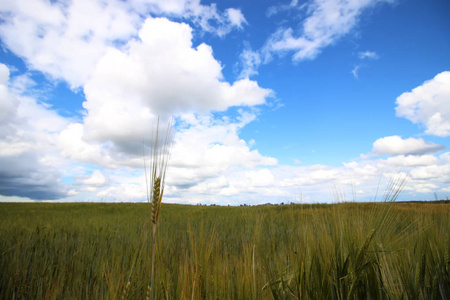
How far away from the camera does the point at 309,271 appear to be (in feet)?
5.86

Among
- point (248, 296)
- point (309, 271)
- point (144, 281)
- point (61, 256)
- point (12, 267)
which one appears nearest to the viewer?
point (248, 296)

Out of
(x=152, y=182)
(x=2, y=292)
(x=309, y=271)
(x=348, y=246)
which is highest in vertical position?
(x=152, y=182)

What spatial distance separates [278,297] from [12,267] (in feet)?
11.2

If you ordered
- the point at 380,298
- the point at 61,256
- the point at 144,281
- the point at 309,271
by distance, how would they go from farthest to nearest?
the point at 61,256 → the point at 144,281 → the point at 380,298 → the point at 309,271

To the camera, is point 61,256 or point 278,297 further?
point 61,256

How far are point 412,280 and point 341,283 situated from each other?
1.90ft

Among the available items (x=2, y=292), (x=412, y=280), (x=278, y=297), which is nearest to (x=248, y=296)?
(x=278, y=297)

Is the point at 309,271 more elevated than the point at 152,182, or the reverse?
the point at 152,182

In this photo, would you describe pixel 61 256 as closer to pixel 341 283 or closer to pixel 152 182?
pixel 152 182

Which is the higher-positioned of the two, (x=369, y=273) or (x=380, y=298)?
(x=369, y=273)

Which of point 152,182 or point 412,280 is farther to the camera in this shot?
point 412,280

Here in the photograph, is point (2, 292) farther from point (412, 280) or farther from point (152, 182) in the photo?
point (412, 280)

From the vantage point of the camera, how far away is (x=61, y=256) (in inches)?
145

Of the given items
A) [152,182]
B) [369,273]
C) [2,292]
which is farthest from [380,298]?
[2,292]
